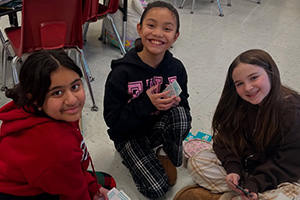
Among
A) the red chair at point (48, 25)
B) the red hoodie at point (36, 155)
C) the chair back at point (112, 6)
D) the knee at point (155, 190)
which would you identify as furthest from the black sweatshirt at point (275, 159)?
the chair back at point (112, 6)

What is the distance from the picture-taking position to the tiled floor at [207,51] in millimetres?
2037

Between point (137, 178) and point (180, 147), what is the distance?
0.89 feet

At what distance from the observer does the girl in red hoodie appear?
1.13 metres

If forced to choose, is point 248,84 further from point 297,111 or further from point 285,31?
point 285,31

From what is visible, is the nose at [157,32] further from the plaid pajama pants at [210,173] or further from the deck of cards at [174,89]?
the plaid pajama pants at [210,173]

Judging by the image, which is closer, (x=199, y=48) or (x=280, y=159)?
(x=280, y=159)

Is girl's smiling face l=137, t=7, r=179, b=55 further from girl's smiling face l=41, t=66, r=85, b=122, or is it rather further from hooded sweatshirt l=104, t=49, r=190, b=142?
girl's smiling face l=41, t=66, r=85, b=122

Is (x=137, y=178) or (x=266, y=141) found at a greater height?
(x=266, y=141)

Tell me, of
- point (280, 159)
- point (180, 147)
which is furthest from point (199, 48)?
point (280, 159)

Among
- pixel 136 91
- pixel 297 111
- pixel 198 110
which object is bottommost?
pixel 198 110

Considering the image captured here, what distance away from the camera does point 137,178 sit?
177 centimetres

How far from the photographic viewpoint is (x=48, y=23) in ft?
6.19

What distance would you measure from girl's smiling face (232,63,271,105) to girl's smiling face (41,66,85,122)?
2.22ft

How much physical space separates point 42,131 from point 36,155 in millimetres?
79
